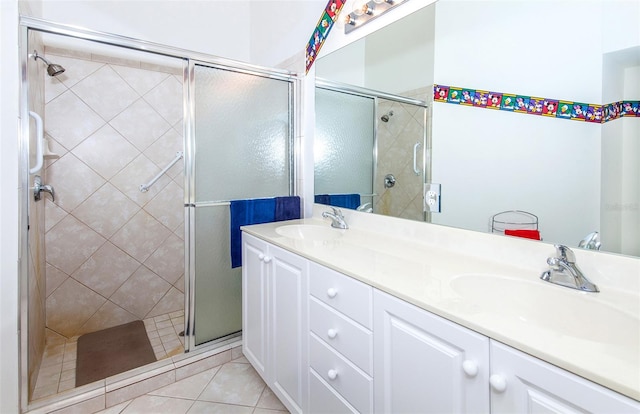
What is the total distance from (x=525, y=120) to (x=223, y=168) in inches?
59.5

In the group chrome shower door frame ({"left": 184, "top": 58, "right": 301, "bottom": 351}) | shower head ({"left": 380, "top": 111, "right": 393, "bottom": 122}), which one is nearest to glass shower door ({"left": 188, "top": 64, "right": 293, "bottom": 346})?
chrome shower door frame ({"left": 184, "top": 58, "right": 301, "bottom": 351})

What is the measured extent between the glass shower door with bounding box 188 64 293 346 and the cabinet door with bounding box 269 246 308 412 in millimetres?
565

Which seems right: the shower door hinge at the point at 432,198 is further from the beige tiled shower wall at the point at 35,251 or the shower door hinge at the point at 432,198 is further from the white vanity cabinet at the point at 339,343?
the beige tiled shower wall at the point at 35,251

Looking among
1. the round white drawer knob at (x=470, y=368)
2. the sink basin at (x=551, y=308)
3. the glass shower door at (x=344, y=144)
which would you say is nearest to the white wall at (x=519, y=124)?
the sink basin at (x=551, y=308)

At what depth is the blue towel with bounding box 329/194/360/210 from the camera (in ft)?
6.01

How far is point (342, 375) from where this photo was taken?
3.56 feet

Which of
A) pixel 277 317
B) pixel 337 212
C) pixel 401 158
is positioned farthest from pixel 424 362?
pixel 337 212

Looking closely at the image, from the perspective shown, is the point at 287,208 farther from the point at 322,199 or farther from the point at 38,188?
the point at 38,188

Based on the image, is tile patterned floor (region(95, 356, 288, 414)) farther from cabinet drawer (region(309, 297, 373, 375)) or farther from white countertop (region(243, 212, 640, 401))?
white countertop (region(243, 212, 640, 401))

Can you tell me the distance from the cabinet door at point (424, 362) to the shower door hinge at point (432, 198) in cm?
59

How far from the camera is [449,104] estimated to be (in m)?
1.32

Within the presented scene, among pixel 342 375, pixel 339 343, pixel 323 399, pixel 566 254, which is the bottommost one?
pixel 323 399

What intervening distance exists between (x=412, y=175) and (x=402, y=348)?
835 millimetres

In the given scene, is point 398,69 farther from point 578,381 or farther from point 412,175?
point 578,381
